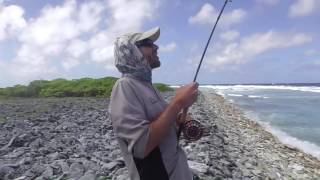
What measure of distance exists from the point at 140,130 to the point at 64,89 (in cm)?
4539

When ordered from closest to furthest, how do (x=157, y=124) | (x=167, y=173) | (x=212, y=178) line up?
1. (x=157, y=124)
2. (x=167, y=173)
3. (x=212, y=178)

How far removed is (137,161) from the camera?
2.66 metres

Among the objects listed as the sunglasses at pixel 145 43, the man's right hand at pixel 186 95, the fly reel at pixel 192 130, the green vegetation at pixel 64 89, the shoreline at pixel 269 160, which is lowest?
the shoreline at pixel 269 160

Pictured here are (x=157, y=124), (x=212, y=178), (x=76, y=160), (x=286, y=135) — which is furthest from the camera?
(x=286, y=135)

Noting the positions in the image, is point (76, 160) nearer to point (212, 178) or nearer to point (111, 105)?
point (212, 178)

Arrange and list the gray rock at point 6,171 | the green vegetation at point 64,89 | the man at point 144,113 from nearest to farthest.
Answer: the man at point 144,113 < the gray rock at point 6,171 < the green vegetation at point 64,89

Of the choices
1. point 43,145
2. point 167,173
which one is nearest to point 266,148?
point 43,145

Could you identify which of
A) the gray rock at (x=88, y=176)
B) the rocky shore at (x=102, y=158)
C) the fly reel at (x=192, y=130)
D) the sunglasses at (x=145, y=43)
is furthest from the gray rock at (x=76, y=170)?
the sunglasses at (x=145, y=43)

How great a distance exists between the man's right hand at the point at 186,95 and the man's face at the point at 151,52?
26 cm

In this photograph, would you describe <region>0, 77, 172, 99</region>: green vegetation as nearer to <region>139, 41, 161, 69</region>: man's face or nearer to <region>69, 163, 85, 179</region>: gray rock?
<region>69, 163, 85, 179</region>: gray rock

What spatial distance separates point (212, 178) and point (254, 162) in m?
3.93

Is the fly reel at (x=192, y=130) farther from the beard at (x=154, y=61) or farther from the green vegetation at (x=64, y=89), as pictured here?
the green vegetation at (x=64, y=89)

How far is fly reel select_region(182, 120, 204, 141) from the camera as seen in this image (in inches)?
122

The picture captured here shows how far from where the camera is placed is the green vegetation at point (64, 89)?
148ft
